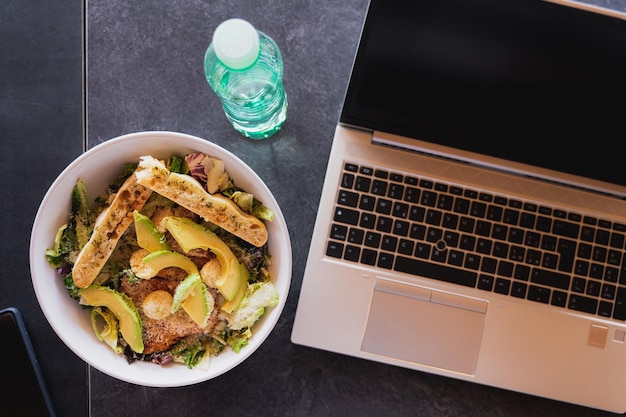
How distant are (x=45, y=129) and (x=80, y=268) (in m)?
0.33

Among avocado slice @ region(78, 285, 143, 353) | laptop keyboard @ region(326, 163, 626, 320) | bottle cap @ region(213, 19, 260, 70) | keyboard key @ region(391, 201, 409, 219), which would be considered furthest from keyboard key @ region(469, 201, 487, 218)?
avocado slice @ region(78, 285, 143, 353)

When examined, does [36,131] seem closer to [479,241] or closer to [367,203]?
[367,203]

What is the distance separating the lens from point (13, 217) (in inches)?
39.2

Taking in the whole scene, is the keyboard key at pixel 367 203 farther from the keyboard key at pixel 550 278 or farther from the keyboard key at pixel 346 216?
the keyboard key at pixel 550 278

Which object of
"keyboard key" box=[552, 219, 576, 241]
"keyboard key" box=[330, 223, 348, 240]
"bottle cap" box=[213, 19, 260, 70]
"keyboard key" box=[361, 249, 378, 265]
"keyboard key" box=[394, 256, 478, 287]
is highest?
"bottle cap" box=[213, 19, 260, 70]

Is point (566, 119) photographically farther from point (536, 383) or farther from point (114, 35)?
point (114, 35)

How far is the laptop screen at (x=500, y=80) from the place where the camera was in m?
0.76

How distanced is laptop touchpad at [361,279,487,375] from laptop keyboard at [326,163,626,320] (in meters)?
0.04

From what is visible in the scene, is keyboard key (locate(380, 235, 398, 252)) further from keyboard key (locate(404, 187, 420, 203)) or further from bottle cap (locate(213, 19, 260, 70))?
bottle cap (locate(213, 19, 260, 70))

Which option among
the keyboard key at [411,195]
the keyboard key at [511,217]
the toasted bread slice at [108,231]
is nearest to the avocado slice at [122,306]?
the toasted bread slice at [108,231]

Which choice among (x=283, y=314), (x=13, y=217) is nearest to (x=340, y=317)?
(x=283, y=314)

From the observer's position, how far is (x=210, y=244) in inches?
32.0

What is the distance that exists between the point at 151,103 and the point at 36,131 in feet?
0.68

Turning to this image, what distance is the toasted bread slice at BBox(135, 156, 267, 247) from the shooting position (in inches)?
31.0
